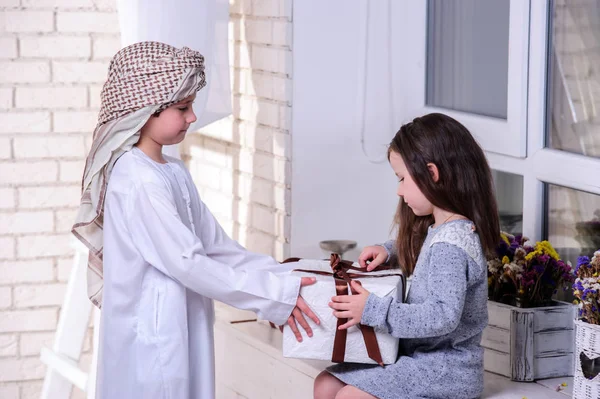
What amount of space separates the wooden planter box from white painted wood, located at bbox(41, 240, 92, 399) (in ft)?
4.55

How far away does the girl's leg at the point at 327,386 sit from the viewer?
2162 millimetres

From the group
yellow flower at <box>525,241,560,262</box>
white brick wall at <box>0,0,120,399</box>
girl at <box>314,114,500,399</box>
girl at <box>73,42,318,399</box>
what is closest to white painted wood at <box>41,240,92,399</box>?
white brick wall at <box>0,0,120,399</box>

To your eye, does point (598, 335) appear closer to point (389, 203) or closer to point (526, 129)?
point (526, 129)

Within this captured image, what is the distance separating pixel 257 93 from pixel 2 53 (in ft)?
2.80

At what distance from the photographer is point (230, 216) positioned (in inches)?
132

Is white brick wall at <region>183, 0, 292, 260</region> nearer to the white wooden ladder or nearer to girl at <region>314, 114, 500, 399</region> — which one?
the white wooden ladder

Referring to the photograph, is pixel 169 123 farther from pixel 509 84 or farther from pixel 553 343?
pixel 553 343

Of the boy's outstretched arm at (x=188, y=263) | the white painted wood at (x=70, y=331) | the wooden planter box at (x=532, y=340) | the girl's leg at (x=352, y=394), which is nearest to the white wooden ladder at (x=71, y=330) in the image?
the white painted wood at (x=70, y=331)

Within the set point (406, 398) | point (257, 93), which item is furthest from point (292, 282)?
point (257, 93)

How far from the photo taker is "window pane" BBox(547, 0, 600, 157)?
7.70 ft

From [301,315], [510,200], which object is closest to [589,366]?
[301,315]

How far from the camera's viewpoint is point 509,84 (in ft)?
8.43

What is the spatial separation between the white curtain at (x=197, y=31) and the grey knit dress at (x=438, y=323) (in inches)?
42.0

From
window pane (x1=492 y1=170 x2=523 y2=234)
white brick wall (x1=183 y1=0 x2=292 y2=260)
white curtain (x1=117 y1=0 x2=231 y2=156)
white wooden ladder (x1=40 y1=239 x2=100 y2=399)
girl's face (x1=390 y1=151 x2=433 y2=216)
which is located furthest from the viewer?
white wooden ladder (x1=40 y1=239 x2=100 y2=399)
